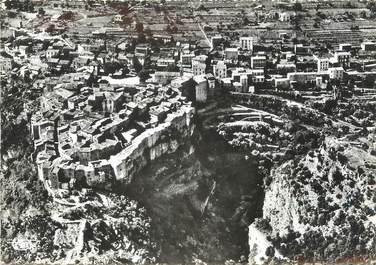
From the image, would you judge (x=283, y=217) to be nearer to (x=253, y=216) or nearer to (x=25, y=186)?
(x=253, y=216)

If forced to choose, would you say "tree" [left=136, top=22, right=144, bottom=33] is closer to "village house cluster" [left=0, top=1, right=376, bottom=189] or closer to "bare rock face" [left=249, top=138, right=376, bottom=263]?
"village house cluster" [left=0, top=1, right=376, bottom=189]

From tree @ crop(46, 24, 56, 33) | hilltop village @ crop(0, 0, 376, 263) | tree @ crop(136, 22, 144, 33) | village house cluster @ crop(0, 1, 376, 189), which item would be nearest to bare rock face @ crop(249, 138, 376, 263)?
hilltop village @ crop(0, 0, 376, 263)

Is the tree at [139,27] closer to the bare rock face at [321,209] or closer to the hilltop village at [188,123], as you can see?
the hilltop village at [188,123]

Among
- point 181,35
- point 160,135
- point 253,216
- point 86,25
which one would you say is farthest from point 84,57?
point 253,216

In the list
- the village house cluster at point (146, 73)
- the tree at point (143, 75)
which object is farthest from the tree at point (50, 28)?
the tree at point (143, 75)

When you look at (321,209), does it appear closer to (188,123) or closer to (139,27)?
(188,123)

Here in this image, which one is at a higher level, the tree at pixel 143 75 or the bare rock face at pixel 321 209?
the tree at pixel 143 75
